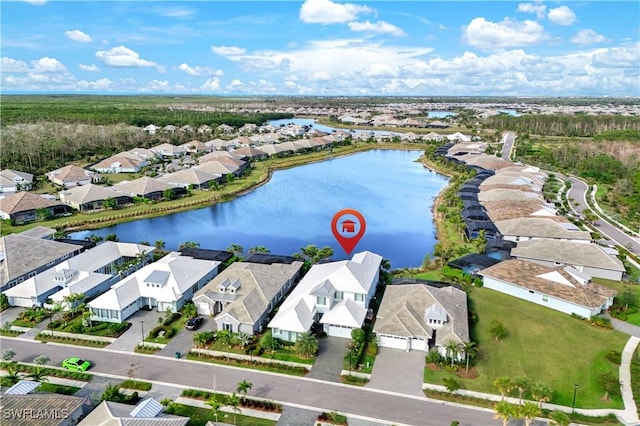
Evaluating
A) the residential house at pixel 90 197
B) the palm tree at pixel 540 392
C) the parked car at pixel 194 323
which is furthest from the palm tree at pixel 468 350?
the residential house at pixel 90 197

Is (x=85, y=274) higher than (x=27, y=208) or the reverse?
the reverse

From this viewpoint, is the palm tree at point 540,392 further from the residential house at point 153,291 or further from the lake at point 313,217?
the residential house at point 153,291

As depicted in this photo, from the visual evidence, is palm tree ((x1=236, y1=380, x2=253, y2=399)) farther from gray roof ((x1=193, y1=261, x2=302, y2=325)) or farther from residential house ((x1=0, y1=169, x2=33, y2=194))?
residential house ((x1=0, y1=169, x2=33, y2=194))

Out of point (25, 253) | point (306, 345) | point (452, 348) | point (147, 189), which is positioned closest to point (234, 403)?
point (306, 345)

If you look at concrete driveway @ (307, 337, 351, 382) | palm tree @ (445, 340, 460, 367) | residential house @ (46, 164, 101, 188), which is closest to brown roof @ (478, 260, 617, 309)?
palm tree @ (445, 340, 460, 367)

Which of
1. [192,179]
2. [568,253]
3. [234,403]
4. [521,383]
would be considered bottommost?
[234,403]

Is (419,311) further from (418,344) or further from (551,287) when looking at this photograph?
(551,287)
